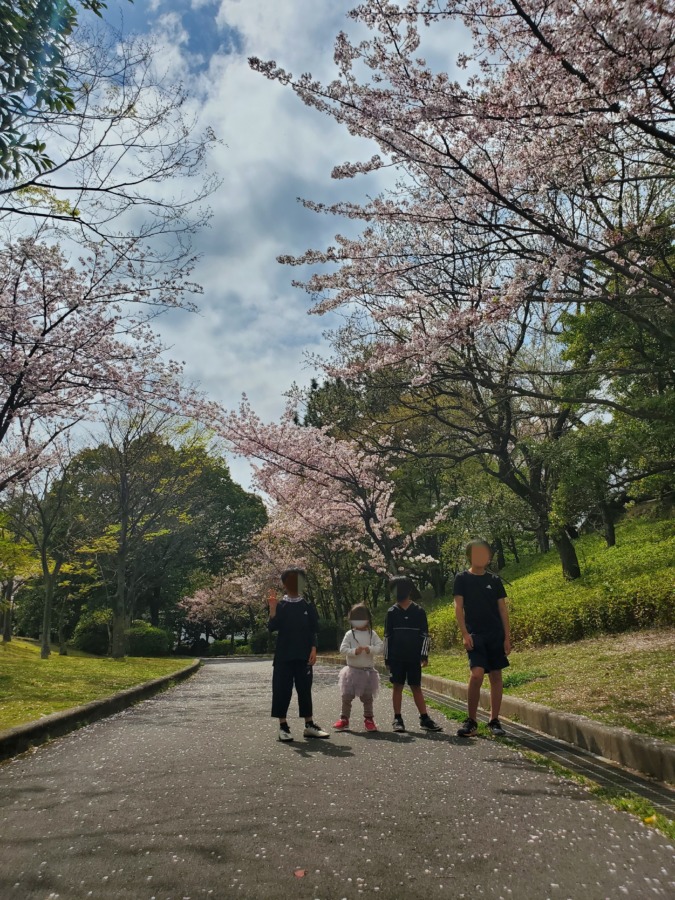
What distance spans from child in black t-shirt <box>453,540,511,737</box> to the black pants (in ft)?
5.06

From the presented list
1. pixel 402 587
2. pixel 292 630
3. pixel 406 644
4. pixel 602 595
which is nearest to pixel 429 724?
pixel 406 644

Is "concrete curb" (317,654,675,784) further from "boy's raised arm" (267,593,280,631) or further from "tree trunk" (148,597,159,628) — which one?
"tree trunk" (148,597,159,628)

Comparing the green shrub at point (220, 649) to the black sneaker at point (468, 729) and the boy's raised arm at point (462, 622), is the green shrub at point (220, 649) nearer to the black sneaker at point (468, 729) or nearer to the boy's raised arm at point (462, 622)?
the black sneaker at point (468, 729)

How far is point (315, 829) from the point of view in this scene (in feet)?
10.5

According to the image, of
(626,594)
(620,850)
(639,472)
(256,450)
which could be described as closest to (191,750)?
(620,850)

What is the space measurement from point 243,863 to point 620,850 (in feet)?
5.68

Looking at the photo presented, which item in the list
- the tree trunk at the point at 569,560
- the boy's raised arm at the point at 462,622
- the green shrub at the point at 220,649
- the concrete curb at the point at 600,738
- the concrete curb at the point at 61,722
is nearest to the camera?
the concrete curb at the point at 600,738

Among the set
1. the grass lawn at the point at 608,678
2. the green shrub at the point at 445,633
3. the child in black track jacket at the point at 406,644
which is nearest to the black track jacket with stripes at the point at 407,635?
the child in black track jacket at the point at 406,644

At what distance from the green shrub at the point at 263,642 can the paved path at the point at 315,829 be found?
34849 mm

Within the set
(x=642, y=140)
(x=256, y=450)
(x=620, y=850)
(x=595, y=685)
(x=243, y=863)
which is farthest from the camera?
(x=256, y=450)

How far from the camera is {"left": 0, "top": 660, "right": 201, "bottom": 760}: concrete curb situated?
575 centimetres

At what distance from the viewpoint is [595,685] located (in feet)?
24.7

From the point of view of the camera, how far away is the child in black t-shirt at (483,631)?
6.04 metres

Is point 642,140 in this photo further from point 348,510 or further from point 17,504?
point 17,504
